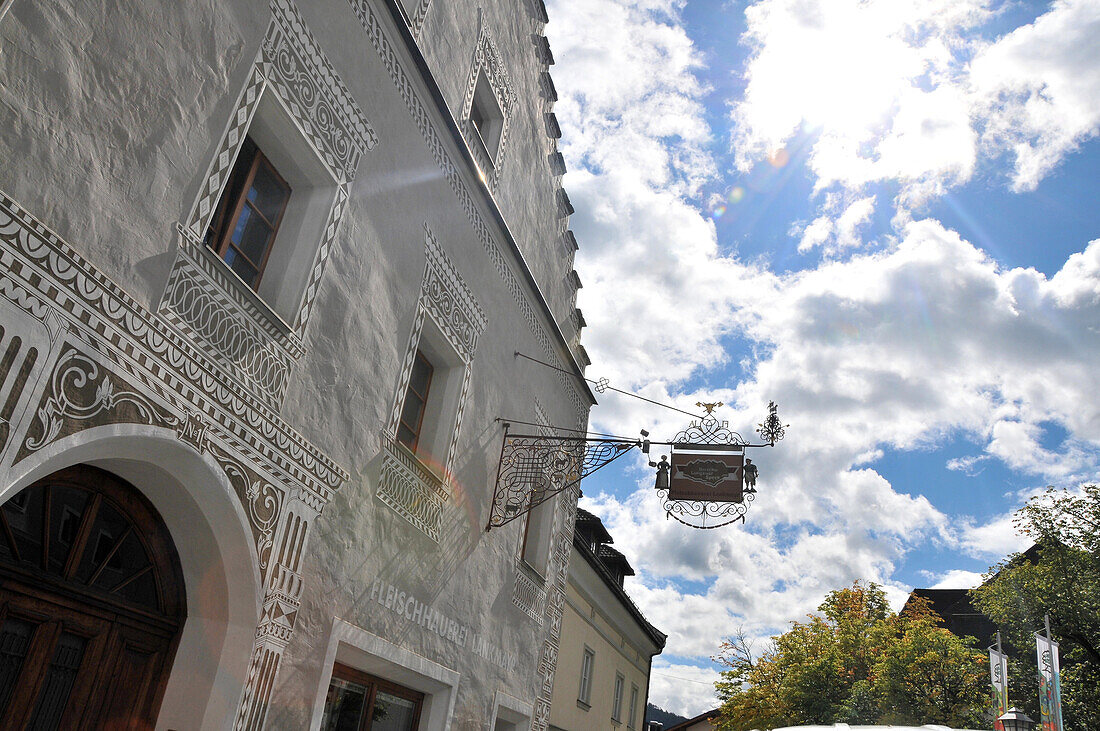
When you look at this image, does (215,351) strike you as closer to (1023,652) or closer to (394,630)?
(394,630)

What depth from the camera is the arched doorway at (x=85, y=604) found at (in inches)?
159

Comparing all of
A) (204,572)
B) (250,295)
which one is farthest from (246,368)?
(204,572)

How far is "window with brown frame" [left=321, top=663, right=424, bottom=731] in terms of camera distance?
21.0 ft

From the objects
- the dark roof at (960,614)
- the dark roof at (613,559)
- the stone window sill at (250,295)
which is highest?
the dark roof at (960,614)

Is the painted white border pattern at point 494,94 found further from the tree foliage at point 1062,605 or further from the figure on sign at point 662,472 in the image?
the tree foliage at point 1062,605

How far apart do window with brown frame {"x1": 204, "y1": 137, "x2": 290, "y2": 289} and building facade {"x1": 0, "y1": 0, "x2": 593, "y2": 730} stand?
21 millimetres

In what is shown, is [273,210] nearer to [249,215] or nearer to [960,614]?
[249,215]

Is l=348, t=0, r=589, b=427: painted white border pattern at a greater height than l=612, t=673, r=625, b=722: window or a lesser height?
greater

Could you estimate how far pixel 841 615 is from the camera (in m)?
29.2

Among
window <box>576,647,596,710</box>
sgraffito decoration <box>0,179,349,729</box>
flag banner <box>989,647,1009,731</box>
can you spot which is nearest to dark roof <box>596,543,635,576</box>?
window <box>576,647,596,710</box>

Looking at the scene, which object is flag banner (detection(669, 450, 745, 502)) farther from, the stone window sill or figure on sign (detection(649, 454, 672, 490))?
the stone window sill

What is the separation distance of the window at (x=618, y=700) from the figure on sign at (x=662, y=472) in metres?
12.9

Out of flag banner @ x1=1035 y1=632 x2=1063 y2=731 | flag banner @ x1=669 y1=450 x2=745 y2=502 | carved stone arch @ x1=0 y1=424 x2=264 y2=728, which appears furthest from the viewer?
flag banner @ x1=1035 y1=632 x2=1063 y2=731

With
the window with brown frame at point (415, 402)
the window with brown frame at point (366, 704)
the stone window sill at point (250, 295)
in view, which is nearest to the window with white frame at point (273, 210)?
the stone window sill at point (250, 295)
